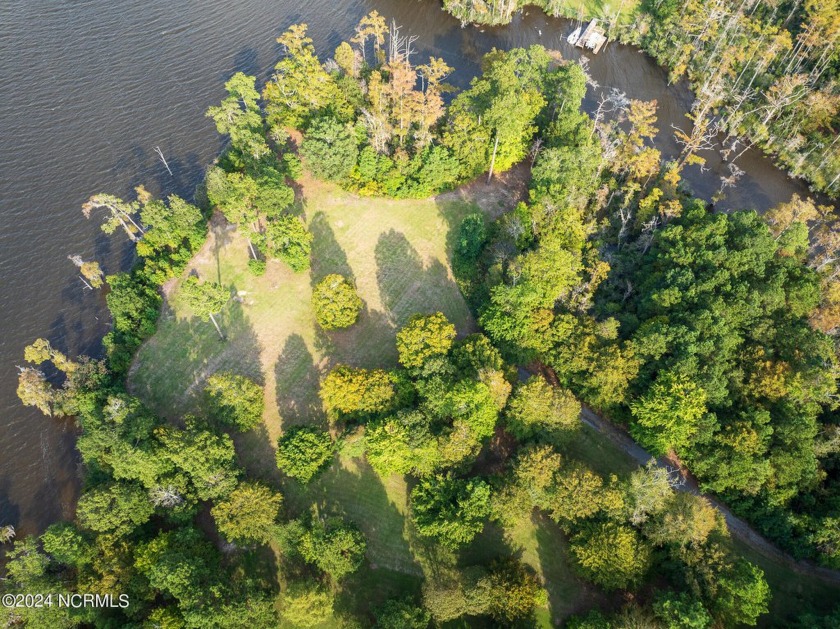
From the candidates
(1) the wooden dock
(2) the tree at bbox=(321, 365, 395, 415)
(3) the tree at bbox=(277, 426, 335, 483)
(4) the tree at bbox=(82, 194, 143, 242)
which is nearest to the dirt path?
(2) the tree at bbox=(321, 365, 395, 415)

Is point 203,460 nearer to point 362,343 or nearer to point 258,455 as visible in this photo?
point 258,455

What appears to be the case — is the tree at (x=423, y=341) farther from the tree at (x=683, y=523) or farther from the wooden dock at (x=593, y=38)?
the wooden dock at (x=593, y=38)

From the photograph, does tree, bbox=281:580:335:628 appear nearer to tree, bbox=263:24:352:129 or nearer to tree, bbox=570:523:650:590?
tree, bbox=570:523:650:590

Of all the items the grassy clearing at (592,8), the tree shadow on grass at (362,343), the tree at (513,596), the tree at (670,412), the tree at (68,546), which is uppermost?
the grassy clearing at (592,8)

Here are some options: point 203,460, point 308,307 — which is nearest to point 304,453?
point 203,460

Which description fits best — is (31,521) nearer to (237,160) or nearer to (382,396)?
(382,396)

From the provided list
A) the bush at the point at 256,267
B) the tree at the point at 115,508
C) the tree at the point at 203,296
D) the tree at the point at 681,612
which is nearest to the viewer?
the tree at the point at 681,612

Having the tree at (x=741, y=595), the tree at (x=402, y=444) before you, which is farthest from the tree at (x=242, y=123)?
the tree at (x=741, y=595)
